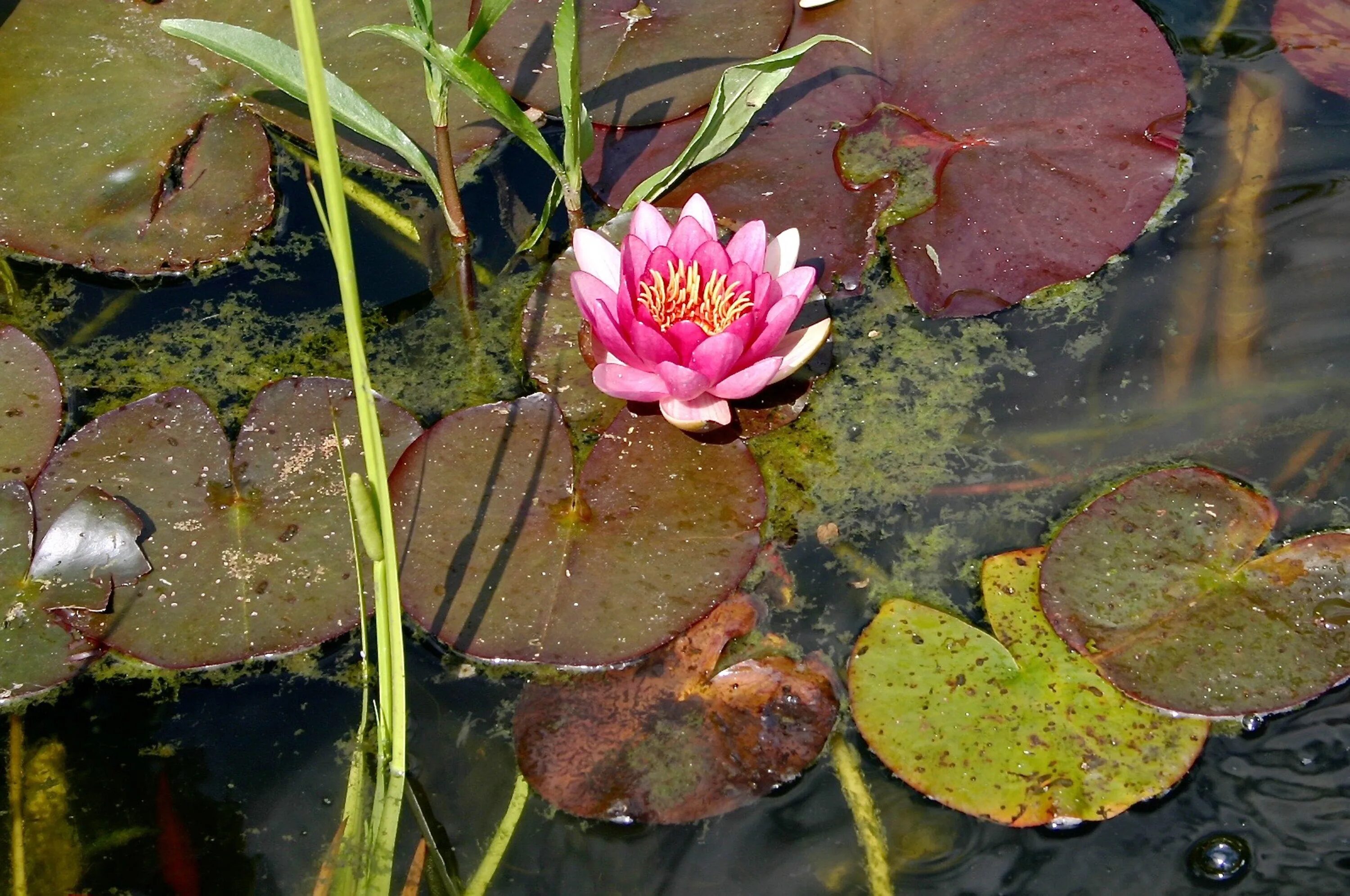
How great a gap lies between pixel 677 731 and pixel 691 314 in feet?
2.78

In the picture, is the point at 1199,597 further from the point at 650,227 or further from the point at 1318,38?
the point at 1318,38

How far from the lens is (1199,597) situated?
1975 mm

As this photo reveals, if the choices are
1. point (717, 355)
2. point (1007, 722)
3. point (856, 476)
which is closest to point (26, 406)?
point (717, 355)

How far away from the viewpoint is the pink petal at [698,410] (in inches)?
83.9

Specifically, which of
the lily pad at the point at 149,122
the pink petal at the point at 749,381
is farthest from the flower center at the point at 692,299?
the lily pad at the point at 149,122

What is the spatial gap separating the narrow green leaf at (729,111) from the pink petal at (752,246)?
1.01 feet

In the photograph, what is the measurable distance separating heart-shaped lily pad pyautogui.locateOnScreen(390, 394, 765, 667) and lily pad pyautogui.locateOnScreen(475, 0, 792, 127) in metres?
0.96

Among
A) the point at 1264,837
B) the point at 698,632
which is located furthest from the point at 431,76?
the point at 1264,837

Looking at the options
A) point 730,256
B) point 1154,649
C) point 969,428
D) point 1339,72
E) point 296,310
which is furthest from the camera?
point 1339,72

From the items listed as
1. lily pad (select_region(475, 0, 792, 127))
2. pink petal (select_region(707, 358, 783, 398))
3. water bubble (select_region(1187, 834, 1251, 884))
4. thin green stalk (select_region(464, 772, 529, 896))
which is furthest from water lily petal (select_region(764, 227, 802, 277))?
water bubble (select_region(1187, 834, 1251, 884))

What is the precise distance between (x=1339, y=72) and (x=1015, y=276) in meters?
1.20

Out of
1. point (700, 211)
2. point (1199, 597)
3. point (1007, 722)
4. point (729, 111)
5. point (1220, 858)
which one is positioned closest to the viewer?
point (1220, 858)

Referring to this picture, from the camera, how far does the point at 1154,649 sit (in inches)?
75.6

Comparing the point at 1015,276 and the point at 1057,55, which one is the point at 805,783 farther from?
the point at 1057,55
